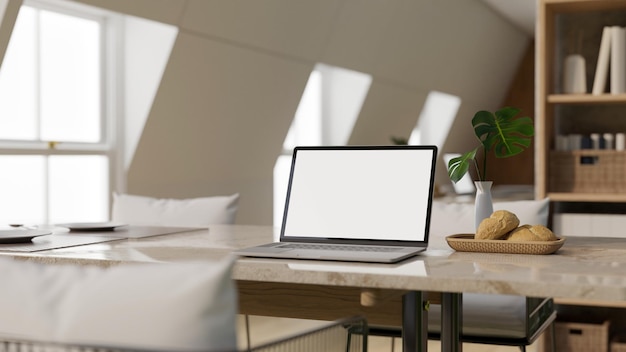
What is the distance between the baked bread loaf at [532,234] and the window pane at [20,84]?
8.80 feet

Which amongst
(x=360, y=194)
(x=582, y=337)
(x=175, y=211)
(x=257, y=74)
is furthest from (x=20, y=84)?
(x=582, y=337)

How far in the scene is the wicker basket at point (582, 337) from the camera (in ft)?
10.9

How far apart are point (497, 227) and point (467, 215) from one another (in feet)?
2.75

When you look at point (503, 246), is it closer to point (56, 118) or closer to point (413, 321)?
point (413, 321)

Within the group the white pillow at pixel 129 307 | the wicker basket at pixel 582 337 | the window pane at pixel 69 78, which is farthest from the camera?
the window pane at pixel 69 78

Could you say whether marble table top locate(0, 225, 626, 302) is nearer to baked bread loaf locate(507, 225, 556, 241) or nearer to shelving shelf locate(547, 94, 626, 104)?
baked bread loaf locate(507, 225, 556, 241)

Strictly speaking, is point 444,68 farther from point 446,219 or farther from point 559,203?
point 446,219

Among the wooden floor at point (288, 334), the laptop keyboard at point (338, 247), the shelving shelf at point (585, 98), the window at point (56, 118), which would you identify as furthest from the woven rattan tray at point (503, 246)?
the window at point (56, 118)

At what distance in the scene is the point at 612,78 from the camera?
3.46m

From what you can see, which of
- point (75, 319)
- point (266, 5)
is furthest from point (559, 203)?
point (75, 319)

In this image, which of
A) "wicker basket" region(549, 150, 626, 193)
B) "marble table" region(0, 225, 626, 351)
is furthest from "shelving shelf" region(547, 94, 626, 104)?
"marble table" region(0, 225, 626, 351)

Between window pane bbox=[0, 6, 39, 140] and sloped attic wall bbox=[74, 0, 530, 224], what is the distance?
47 centimetres

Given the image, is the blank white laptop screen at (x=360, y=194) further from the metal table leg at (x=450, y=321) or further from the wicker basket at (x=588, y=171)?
the wicker basket at (x=588, y=171)

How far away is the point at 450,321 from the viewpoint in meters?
2.00
